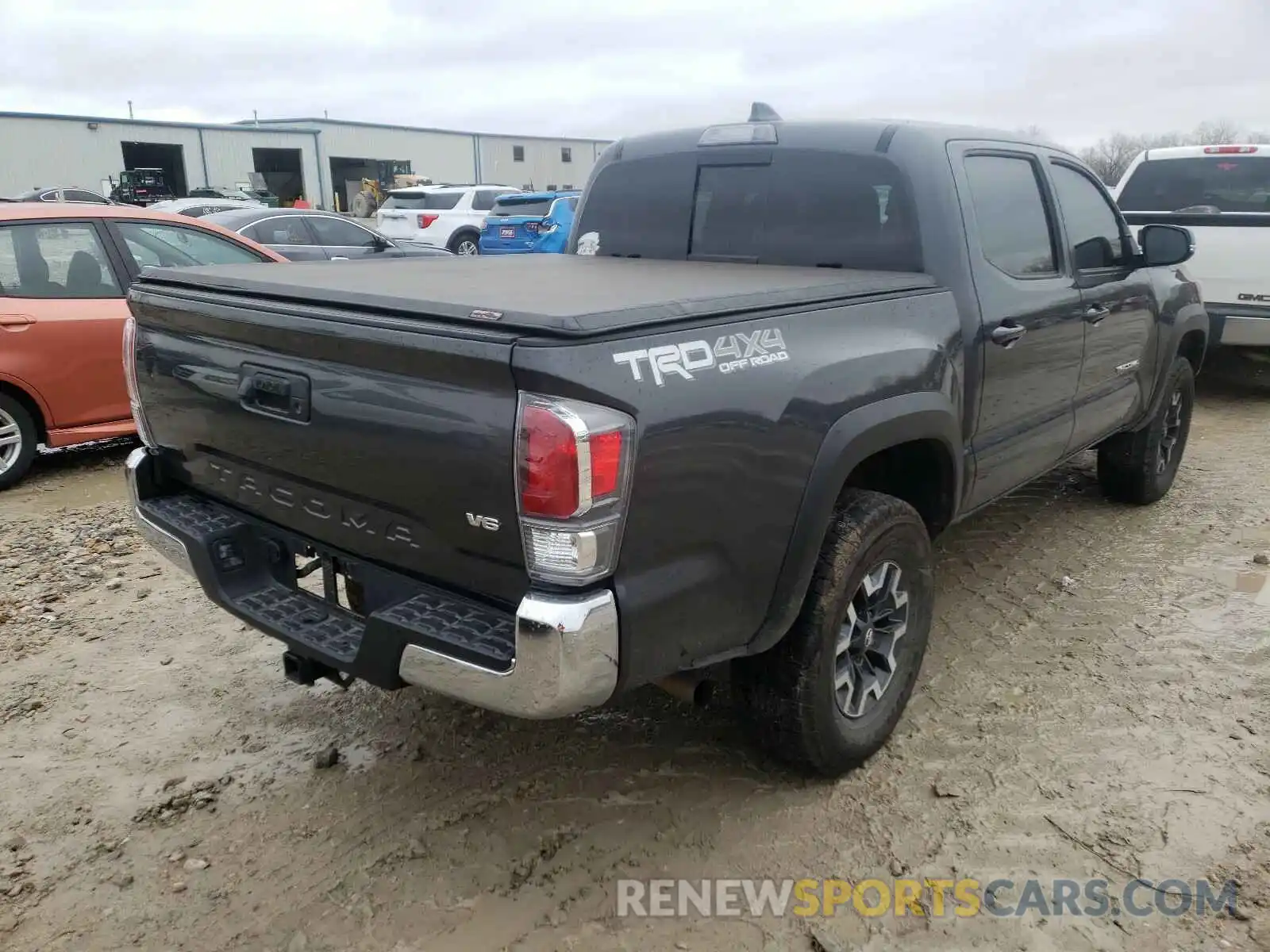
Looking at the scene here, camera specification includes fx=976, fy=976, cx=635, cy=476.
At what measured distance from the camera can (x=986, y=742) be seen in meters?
3.20

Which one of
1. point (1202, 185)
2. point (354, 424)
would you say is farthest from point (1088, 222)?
point (1202, 185)

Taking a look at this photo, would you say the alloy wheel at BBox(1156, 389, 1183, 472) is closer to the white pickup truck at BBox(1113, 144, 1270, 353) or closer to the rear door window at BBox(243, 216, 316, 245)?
the white pickup truck at BBox(1113, 144, 1270, 353)

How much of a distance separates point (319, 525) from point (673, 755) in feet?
4.41

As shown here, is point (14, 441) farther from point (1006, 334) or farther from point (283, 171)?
point (283, 171)

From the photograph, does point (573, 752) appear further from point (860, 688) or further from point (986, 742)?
point (986, 742)

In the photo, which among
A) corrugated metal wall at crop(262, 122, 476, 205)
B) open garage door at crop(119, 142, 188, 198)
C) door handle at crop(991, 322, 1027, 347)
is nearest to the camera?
door handle at crop(991, 322, 1027, 347)

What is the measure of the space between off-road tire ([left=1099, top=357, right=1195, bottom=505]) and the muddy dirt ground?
1.18 metres

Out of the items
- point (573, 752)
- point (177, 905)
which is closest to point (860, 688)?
point (573, 752)

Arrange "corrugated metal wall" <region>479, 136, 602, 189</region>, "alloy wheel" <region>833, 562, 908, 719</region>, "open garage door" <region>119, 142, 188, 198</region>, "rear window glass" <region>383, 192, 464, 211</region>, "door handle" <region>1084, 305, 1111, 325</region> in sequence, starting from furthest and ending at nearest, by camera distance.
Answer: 1. "corrugated metal wall" <region>479, 136, 602, 189</region>
2. "open garage door" <region>119, 142, 188, 198</region>
3. "rear window glass" <region>383, 192, 464, 211</region>
4. "door handle" <region>1084, 305, 1111, 325</region>
5. "alloy wheel" <region>833, 562, 908, 719</region>

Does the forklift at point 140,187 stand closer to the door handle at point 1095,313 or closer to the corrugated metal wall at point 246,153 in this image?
the corrugated metal wall at point 246,153

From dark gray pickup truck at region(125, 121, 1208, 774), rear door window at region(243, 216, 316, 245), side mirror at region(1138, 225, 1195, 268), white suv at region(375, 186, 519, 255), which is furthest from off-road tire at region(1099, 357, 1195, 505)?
white suv at region(375, 186, 519, 255)

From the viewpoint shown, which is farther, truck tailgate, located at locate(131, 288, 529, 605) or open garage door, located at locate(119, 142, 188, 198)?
open garage door, located at locate(119, 142, 188, 198)

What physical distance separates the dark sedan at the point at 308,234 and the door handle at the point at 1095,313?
9.09 meters

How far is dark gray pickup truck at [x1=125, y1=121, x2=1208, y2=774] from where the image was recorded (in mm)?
2098
